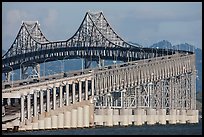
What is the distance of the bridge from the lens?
3145 inches

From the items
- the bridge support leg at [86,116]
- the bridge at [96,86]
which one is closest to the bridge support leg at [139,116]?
the bridge at [96,86]

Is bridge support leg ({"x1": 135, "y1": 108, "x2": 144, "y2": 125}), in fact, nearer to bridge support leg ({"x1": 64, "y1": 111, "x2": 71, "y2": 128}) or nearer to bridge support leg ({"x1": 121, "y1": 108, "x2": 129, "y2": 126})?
bridge support leg ({"x1": 121, "y1": 108, "x2": 129, "y2": 126})

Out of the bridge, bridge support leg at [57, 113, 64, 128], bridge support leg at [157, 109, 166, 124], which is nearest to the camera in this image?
the bridge

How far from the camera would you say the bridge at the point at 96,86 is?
79875 millimetres

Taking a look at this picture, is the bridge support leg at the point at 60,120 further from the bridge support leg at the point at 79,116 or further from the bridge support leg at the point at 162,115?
the bridge support leg at the point at 162,115

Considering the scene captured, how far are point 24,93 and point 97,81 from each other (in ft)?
82.9

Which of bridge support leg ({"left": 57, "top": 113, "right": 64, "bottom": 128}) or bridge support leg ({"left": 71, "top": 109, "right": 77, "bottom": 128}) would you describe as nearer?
bridge support leg ({"left": 57, "top": 113, "right": 64, "bottom": 128})

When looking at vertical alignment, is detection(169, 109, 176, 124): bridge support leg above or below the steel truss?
below

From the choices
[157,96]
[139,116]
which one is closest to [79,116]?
[139,116]

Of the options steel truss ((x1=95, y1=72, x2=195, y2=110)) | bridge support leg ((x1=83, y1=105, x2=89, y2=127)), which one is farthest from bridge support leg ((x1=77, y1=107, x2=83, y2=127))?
steel truss ((x1=95, y1=72, x2=195, y2=110))

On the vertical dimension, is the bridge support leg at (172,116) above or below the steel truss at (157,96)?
below

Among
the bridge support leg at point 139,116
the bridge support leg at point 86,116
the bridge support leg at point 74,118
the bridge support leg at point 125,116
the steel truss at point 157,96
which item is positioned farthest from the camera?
the steel truss at point 157,96

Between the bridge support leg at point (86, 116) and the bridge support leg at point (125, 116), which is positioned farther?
the bridge support leg at point (125, 116)

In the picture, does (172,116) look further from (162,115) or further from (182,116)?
(182,116)
